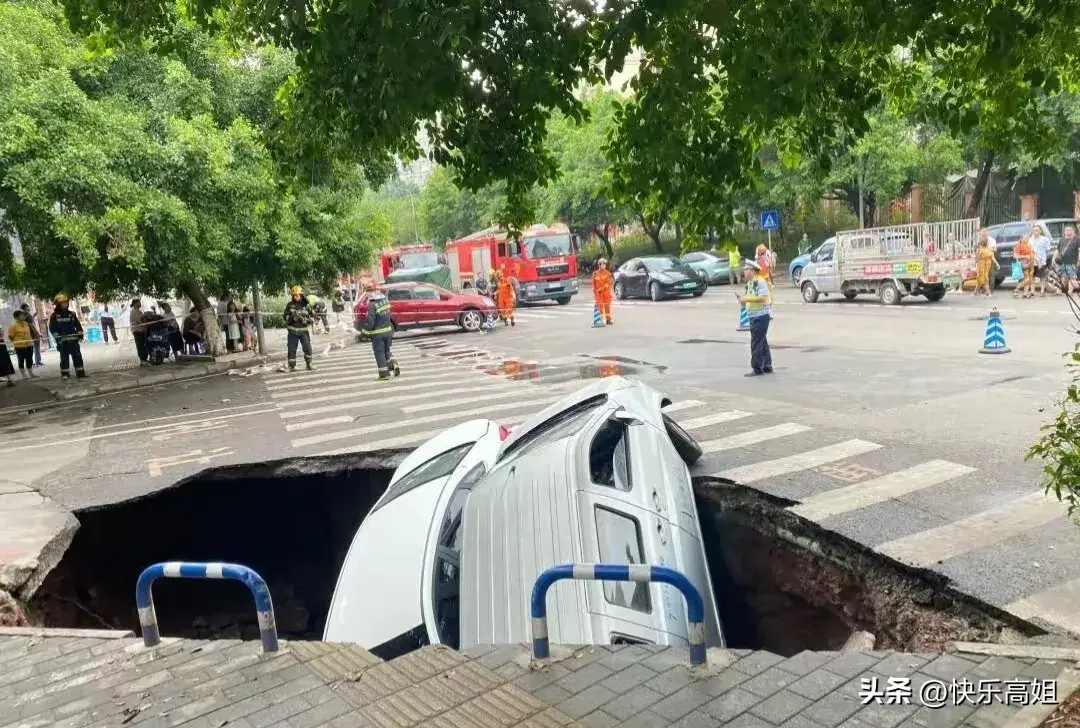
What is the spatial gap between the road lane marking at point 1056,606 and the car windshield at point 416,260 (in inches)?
Answer: 1280

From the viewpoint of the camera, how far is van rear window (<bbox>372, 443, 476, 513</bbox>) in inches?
209

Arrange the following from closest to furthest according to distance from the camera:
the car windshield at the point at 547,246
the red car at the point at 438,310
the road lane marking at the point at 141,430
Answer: the road lane marking at the point at 141,430 < the red car at the point at 438,310 < the car windshield at the point at 547,246

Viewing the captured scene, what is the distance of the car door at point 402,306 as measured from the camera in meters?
22.2

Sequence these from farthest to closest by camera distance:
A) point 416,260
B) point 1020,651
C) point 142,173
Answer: point 416,260 → point 142,173 → point 1020,651

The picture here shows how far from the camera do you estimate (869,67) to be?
4.75m

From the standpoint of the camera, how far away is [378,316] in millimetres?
13586

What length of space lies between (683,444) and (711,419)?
1961mm

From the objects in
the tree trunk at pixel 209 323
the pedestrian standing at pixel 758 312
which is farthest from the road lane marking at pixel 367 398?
the tree trunk at pixel 209 323

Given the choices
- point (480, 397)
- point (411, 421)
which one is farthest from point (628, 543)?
point (480, 397)

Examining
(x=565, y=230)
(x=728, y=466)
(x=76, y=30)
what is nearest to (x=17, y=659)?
(x=76, y=30)

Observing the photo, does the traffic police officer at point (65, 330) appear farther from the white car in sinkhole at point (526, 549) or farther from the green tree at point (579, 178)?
the green tree at point (579, 178)

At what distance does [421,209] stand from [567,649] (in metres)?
66.3

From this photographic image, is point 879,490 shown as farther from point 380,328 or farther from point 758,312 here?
point 380,328

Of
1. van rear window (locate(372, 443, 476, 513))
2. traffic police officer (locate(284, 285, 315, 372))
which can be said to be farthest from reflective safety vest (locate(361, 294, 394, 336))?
van rear window (locate(372, 443, 476, 513))
